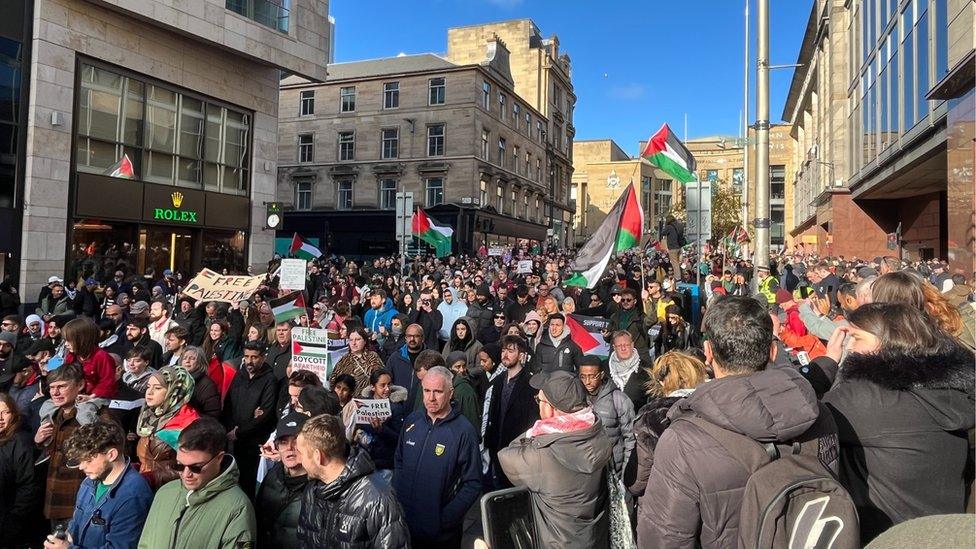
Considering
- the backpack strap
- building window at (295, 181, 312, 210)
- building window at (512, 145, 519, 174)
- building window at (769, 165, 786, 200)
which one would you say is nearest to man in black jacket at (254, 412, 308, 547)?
the backpack strap

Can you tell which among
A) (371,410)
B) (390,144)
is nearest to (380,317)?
(371,410)

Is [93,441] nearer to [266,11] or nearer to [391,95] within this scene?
[266,11]

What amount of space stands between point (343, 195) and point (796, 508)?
43.3 metres

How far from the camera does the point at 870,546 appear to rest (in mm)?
939

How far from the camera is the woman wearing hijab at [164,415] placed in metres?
4.12

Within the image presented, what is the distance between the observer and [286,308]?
854 centimetres

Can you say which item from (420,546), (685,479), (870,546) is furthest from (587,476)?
(870,546)

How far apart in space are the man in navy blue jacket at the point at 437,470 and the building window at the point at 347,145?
1612 inches

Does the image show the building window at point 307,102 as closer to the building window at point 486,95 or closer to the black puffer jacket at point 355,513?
the building window at point 486,95

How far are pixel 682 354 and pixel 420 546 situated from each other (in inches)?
87.2

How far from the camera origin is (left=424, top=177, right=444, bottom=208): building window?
137 feet

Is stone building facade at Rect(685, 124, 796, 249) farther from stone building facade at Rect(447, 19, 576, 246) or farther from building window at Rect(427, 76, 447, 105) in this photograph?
building window at Rect(427, 76, 447, 105)

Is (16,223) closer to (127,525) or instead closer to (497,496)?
(127,525)

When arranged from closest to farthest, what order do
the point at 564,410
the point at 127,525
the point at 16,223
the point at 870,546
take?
1. the point at 870,546
2. the point at 564,410
3. the point at 127,525
4. the point at 16,223
